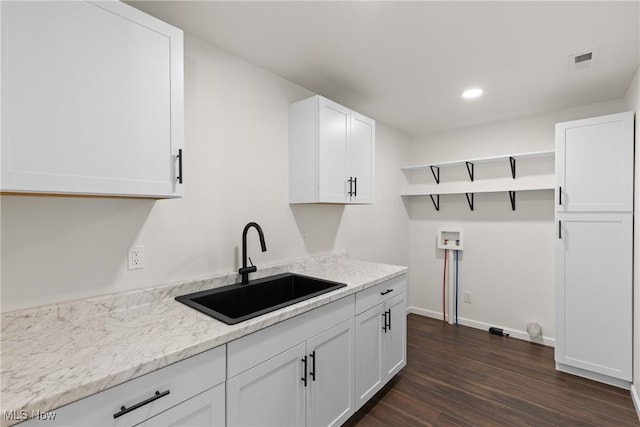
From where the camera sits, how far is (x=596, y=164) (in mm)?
2324

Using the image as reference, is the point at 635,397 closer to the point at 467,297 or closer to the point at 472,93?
the point at 467,297

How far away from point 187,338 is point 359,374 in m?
1.24

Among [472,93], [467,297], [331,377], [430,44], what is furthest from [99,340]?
[467,297]

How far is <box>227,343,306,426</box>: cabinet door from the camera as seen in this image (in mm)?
1229

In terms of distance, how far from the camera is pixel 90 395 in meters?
0.85

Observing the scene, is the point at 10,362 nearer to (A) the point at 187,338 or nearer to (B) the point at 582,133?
(A) the point at 187,338

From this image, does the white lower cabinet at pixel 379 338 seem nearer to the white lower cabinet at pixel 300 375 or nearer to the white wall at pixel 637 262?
the white lower cabinet at pixel 300 375

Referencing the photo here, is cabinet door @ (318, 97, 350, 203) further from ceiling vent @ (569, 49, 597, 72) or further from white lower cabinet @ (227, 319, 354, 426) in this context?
ceiling vent @ (569, 49, 597, 72)

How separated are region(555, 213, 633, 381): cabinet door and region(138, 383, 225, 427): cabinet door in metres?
2.72

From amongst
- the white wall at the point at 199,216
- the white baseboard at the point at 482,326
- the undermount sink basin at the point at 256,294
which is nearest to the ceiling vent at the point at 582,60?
the white wall at the point at 199,216

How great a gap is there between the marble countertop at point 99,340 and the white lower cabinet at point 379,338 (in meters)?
0.41

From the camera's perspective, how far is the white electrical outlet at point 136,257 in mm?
1512

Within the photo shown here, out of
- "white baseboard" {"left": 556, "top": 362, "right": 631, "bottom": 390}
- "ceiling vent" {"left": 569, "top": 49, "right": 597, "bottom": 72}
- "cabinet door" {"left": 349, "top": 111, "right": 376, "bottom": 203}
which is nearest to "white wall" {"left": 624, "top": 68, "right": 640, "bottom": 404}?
"white baseboard" {"left": 556, "top": 362, "right": 631, "bottom": 390}

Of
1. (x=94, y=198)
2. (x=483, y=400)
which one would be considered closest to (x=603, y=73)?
(x=483, y=400)
